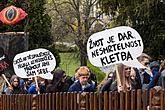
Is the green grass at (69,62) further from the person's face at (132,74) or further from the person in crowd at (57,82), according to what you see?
the person's face at (132,74)

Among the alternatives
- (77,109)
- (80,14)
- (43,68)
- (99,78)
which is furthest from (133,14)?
(80,14)

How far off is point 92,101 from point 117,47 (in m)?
0.92

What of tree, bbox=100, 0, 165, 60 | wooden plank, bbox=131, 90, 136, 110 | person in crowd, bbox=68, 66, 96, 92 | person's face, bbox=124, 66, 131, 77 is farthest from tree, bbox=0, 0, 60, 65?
wooden plank, bbox=131, 90, 136, 110

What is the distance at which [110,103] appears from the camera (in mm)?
8156

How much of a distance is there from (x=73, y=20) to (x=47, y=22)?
46.5ft

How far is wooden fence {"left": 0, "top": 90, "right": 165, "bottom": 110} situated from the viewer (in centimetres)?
729

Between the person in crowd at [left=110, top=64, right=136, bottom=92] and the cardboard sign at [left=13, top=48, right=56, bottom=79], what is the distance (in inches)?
91.1

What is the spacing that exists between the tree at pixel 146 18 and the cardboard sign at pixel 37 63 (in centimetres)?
542

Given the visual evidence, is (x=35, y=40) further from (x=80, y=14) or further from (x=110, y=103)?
→ (x=110, y=103)

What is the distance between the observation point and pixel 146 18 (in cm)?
1712

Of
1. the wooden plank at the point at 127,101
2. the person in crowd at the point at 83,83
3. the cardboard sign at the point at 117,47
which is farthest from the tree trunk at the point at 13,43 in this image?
the wooden plank at the point at 127,101

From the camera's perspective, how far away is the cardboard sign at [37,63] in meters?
11.4

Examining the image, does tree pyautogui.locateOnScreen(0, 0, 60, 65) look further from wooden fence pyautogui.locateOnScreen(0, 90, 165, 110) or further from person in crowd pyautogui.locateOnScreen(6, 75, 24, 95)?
wooden fence pyautogui.locateOnScreen(0, 90, 165, 110)

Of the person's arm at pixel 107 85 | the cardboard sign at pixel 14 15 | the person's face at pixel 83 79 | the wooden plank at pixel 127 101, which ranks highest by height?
the cardboard sign at pixel 14 15
